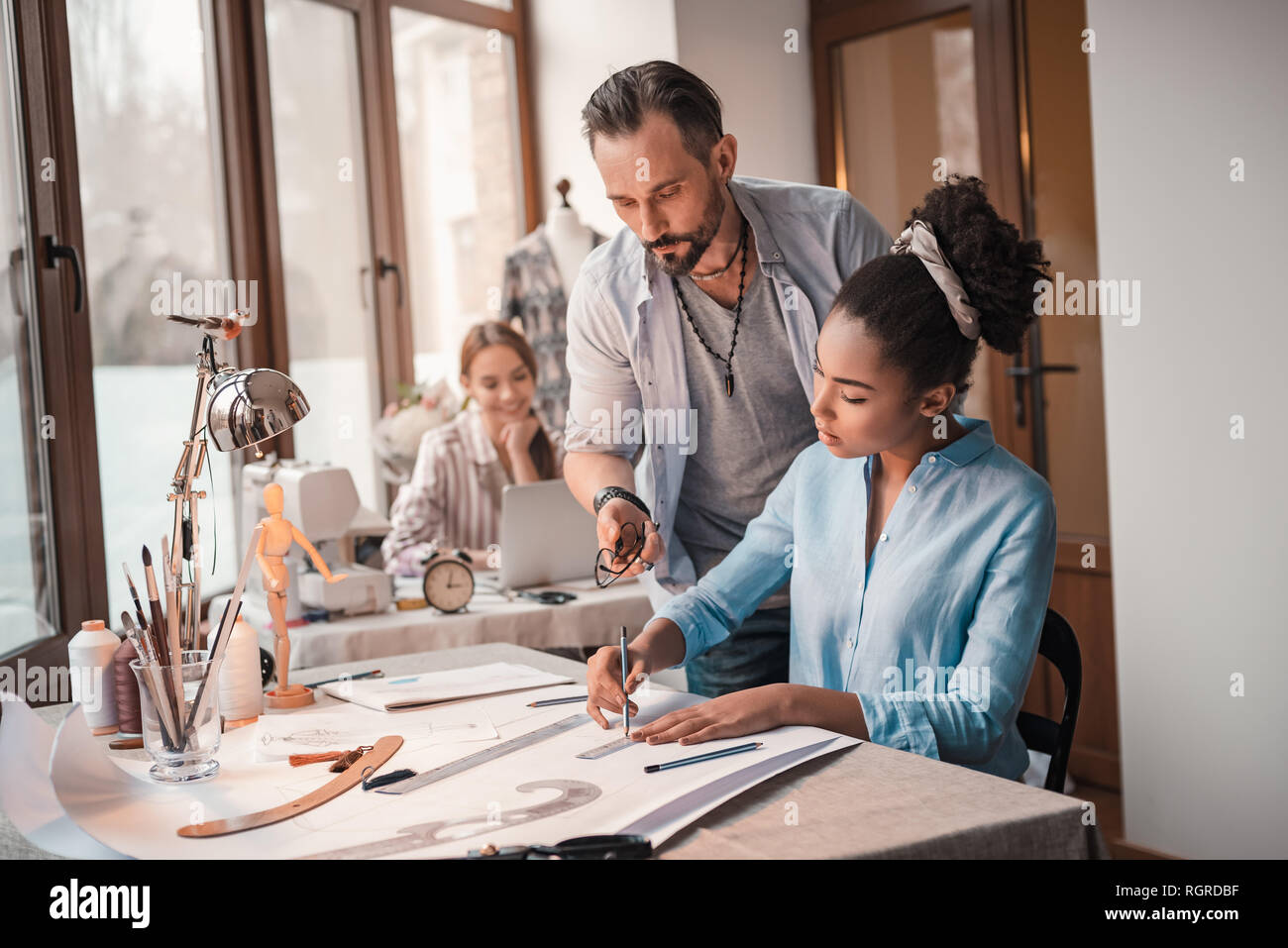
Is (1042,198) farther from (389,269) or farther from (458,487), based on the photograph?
(389,269)

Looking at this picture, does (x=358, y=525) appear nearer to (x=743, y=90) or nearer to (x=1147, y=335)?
(x=1147, y=335)

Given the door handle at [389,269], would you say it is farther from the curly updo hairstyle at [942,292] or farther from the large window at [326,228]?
the curly updo hairstyle at [942,292]

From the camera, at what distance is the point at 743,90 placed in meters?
4.11

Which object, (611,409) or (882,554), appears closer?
(882,554)

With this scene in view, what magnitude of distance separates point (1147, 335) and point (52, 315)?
8.40 feet

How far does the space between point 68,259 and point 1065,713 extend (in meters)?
2.27

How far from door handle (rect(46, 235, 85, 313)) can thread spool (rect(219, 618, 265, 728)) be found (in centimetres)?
140

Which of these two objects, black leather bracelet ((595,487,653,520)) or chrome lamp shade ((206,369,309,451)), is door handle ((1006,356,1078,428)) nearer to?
black leather bracelet ((595,487,653,520))

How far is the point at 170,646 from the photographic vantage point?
130 cm

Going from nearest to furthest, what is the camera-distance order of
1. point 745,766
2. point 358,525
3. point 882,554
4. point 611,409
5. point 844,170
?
point 745,766
point 882,554
point 611,409
point 358,525
point 844,170

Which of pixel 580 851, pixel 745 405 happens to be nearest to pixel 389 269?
pixel 745 405

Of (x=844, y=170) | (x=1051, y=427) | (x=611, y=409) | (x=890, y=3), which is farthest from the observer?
(x=844, y=170)
